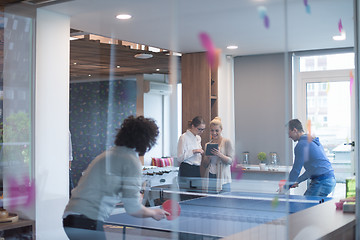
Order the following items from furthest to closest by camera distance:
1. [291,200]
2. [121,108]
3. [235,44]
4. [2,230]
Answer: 1. [2,230]
2. [121,108]
3. [235,44]
4. [291,200]

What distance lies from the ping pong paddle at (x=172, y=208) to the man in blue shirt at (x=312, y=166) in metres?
0.77

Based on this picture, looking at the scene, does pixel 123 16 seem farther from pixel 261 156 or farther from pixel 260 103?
pixel 261 156

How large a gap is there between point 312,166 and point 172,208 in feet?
3.18

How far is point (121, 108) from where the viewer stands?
345cm

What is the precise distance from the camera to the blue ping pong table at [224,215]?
298 cm

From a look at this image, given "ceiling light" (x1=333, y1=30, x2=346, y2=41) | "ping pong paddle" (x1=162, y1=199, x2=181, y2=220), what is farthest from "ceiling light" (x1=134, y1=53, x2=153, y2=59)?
"ceiling light" (x1=333, y1=30, x2=346, y2=41)

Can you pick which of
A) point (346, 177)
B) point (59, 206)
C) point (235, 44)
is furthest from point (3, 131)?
point (346, 177)

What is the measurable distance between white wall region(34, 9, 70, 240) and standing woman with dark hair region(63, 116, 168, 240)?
2.64 feet

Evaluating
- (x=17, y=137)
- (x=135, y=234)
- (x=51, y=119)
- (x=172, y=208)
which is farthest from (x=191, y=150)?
(x=17, y=137)

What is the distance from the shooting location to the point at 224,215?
3.10 metres

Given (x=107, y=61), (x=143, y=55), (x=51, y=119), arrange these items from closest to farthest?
(x=143, y=55)
(x=107, y=61)
(x=51, y=119)

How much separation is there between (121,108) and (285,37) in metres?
1.25

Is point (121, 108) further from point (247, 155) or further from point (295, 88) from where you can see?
point (295, 88)

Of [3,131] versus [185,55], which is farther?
[3,131]
